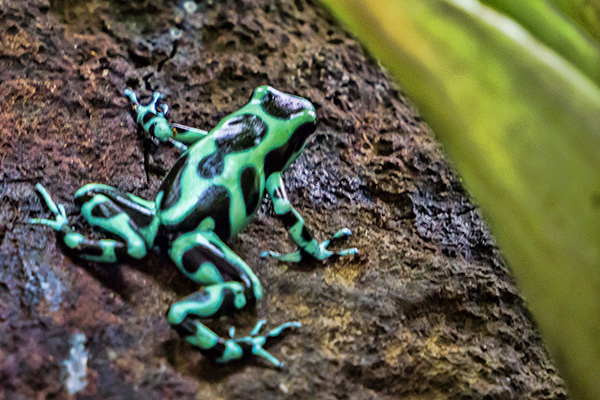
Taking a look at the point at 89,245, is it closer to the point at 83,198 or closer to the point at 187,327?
the point at 83,198

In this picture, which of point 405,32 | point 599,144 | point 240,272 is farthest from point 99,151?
point 599,144

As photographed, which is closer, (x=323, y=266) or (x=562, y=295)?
(x=562, y=295)

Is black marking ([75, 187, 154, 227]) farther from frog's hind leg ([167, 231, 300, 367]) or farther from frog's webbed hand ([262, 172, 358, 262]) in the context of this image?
frog's webbed hand ([262, 172, 358, 262])

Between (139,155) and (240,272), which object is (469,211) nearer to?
(240,272)

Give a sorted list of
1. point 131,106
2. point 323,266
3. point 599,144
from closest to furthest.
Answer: point 599,144 → point 323,266 → point 131,106

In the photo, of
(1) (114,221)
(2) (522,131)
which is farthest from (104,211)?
(2) (522,131)

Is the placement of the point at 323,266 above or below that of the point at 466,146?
below

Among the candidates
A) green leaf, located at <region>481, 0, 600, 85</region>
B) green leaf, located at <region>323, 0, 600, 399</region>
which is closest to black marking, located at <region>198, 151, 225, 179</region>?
green leaf, located at <region>323, 0, 600, 399</region>
